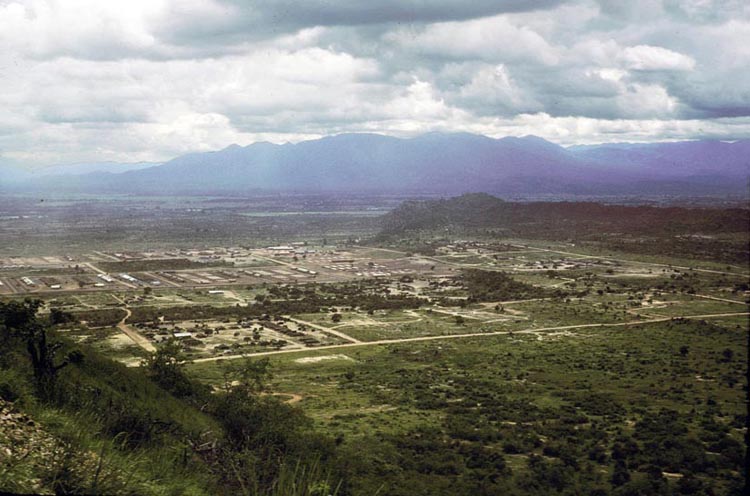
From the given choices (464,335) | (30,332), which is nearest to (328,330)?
(464,335)

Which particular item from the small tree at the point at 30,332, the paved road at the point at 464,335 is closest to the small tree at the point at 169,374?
the small tree at the point at 30,332

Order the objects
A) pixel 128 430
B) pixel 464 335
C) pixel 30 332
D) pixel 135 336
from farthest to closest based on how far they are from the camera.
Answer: pixel 464 335 < pixel 135 336 < pixel 30 332 < pixel 128 430

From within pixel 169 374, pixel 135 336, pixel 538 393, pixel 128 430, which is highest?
pixel 128 430

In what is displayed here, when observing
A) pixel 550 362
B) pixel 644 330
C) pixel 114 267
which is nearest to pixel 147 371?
pixel 550 362

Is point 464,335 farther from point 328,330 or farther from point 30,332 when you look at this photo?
point 30,332

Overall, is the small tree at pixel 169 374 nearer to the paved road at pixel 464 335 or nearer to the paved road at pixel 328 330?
the paved road at pixel 464 335

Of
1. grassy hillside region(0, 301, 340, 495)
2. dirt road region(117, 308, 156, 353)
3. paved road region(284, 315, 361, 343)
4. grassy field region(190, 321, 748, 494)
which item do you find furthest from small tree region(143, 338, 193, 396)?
paved road region(284, 315, 361, 343)

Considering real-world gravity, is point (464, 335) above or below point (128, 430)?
below

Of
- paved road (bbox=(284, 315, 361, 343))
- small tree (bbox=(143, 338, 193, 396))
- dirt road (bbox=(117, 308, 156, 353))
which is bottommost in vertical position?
paved road (bbox=(284, 315, 361, 343))

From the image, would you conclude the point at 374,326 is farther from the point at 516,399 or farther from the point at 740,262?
the point at 740,262

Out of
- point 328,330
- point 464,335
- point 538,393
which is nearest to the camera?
point 538,393

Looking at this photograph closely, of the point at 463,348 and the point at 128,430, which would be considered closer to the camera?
the point at 128,430

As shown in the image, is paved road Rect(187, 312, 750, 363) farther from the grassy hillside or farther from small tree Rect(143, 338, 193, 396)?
small tree Rect(143, 338, 193, 396)
